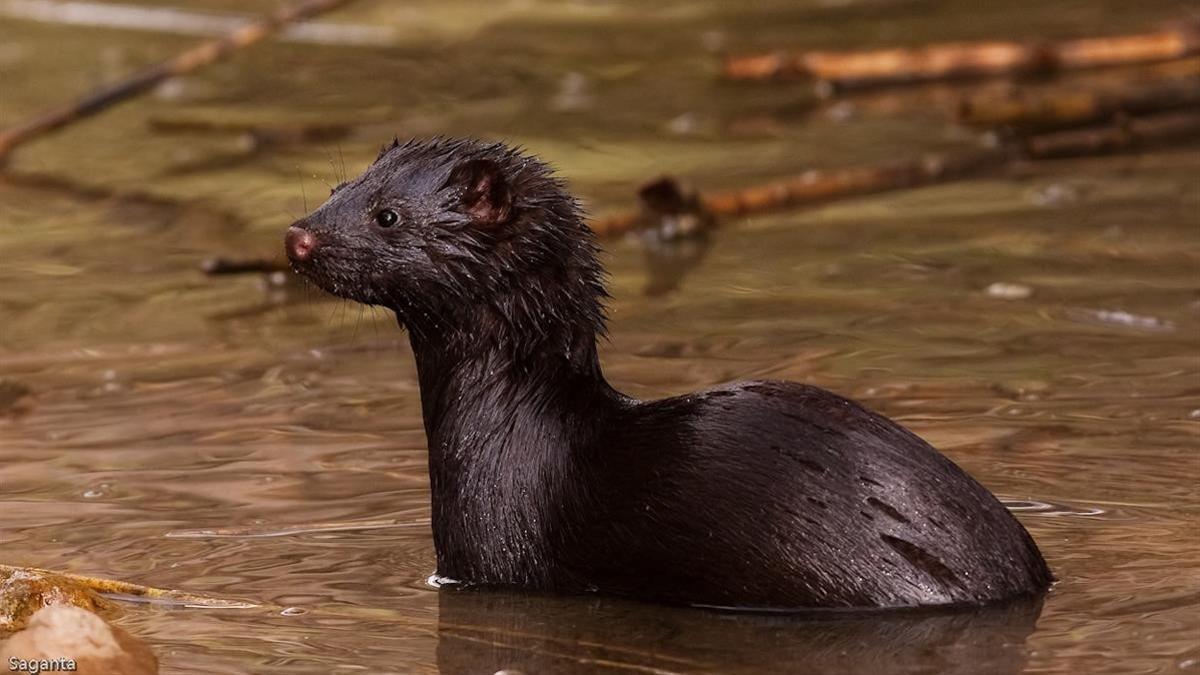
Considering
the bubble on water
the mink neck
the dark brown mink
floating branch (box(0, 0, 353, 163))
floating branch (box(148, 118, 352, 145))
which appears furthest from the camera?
floating branch (box(148, 118, 352, 145))

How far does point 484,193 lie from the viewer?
16.9 ft

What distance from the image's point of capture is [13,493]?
5969 mm

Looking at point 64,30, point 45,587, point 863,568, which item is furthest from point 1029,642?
point 64,30

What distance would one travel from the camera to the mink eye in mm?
5195

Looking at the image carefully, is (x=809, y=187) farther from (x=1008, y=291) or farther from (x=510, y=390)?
(x=510, y=390)

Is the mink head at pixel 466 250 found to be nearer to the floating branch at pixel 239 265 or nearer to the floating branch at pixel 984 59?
the floating branch at pixel 239 265

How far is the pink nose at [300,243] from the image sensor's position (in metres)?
5.21

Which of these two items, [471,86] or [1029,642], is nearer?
[1029,642]

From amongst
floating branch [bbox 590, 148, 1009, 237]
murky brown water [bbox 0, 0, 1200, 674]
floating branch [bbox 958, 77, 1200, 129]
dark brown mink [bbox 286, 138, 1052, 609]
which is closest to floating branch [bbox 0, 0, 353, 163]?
murky brown water [bbox 0, 0, 1200, 674]

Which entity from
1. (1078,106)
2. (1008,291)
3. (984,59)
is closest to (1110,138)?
(1078,106)

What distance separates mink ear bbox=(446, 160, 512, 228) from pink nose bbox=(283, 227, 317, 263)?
1.19 ft

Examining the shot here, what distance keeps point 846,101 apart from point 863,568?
7.89 meters

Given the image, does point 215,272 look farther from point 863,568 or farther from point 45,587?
point 863,568

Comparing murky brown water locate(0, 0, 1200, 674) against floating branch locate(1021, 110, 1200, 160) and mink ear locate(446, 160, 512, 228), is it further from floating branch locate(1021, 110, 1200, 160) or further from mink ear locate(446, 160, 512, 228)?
mink ear locate(446, 160, 512, 228)
